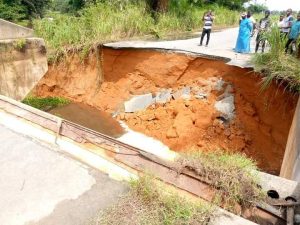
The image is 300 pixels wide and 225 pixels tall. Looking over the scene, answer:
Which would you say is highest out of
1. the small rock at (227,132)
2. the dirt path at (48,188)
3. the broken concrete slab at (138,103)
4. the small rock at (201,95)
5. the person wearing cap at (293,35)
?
the person wearing cap at (293,35)

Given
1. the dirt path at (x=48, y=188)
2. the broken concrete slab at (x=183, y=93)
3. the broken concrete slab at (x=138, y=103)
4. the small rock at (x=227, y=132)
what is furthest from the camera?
the broken concrete slab at (x=138, y=103)

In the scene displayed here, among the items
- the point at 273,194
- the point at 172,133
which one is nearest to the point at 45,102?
the point at 172,133

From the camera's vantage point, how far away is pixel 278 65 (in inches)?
243

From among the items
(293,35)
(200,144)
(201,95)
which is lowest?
(200,144)

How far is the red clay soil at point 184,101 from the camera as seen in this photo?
6949 millimetres

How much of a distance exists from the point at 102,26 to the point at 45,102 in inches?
121

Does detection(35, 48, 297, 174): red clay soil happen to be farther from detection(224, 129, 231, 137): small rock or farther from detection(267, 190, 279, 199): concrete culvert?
detection(267, 190, 279, 199): concrete culvert

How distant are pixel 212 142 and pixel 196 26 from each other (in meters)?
8.76

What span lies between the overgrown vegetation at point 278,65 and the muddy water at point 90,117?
13.0 feet

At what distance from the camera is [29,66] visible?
7.80 meters

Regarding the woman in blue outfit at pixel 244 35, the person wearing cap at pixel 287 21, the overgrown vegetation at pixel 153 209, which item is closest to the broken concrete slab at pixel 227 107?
the woman in blue outfit at pixel 244 35

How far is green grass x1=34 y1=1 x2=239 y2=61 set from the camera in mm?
9773

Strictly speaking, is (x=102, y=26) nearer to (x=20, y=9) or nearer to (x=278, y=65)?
(x=278, y=65)

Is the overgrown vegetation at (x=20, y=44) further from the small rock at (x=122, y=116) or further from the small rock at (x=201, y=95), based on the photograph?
the small rock at (x=201, y=95)
